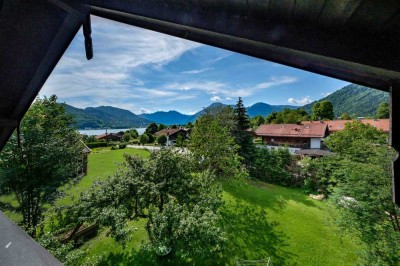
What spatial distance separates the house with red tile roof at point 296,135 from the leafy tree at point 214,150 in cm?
1472

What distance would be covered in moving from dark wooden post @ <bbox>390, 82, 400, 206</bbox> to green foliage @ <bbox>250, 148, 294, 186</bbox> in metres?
17.3

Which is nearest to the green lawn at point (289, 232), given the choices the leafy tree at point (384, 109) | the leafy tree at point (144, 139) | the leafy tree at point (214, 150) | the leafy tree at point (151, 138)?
the leafy tree at point (214, 150)

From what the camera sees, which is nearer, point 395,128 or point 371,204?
point 395,128

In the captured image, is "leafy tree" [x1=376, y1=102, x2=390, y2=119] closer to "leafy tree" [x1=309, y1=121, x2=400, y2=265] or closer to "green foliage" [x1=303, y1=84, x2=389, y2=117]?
"leafy tree" [x1=309, y1=121, x2=400, y2=265]

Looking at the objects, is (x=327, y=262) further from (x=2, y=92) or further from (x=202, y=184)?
(x=2, y=92)

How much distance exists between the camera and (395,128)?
723 mm

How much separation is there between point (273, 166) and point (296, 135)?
36.6 ft

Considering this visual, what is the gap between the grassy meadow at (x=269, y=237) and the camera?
24.2ft

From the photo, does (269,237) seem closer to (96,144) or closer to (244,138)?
(244,138)

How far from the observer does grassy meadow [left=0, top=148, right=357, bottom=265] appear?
24.2 feet

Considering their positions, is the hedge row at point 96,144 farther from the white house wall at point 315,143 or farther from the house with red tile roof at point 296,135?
the white house wall at point 315,143

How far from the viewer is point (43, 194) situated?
6.46 meters

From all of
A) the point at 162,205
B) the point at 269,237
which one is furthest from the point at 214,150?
the point at 162,205

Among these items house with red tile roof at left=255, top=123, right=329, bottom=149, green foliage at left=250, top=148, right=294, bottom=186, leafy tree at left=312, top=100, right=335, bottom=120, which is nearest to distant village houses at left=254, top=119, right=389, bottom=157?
house with red tile roof at left=255, top=123, right=329, bottom=149
